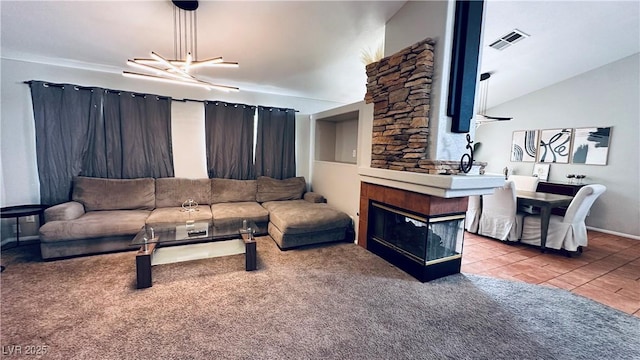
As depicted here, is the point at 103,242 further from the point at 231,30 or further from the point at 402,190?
the point at 402,190

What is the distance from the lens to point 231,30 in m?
2.95

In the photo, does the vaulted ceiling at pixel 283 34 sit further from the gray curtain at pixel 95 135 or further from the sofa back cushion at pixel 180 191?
the sofa back cushion at pixel 180 191

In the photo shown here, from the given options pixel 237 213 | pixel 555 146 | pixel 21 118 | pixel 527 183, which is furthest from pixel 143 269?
pixel 555 146

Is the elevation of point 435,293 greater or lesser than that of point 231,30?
lesser

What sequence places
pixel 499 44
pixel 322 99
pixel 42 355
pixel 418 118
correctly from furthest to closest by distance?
pixel 322 99 → pixel 499 44 → pixel 418 118 → pixel 42 355

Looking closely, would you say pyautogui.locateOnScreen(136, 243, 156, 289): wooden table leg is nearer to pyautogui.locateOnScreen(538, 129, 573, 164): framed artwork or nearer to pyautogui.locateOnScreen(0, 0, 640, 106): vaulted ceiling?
pyautogui.locateOnScreen(0, 0, 640, 106): vaulted ceiling

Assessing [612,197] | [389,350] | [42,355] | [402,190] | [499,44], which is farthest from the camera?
[612,197]

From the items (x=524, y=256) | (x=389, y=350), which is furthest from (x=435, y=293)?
(x=524, y=256)

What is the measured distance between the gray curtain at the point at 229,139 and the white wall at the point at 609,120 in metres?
6.21

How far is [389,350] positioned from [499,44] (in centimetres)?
450

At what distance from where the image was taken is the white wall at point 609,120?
4.36 meters

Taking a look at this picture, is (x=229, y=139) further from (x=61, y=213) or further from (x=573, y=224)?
(x=573, y=224)

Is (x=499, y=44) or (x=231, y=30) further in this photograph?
(x=499, y=44)

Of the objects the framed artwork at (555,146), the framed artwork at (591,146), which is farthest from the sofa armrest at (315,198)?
the framed artwork at (591,146)
